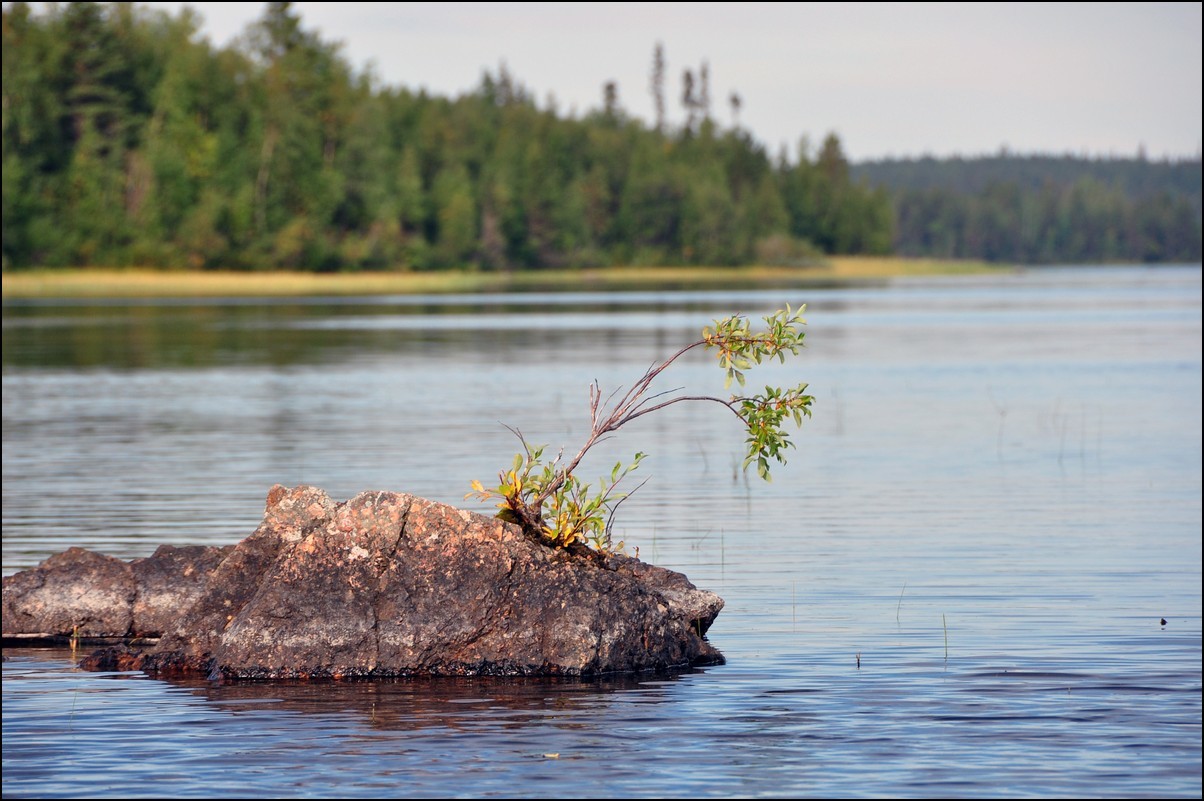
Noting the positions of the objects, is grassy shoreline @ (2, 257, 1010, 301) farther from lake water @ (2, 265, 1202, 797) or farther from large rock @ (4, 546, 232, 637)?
large rock @ (4, 546, 232, 637)

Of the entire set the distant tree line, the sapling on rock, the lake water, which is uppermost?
the distant tree line

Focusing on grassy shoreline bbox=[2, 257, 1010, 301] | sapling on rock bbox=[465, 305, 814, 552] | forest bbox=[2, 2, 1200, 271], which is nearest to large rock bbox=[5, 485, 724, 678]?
sapling on rock bbox=[465, 305, 814, 552]

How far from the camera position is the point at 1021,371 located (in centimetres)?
4453

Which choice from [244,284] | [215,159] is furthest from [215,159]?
[244,284]

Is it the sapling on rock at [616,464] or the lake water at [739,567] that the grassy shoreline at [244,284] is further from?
the sapling on rock at [616,464]

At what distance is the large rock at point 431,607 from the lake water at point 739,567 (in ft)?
0.97

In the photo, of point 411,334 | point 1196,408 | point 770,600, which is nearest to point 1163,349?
point 1196,408

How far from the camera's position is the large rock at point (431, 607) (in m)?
12.5

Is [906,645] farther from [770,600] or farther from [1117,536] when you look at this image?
[1117,536]

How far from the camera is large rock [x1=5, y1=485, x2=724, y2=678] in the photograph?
1253 centimetres

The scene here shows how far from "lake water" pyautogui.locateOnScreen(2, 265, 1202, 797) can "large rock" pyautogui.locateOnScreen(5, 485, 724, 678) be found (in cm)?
30

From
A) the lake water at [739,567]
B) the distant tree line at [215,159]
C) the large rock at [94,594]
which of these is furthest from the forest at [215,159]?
the large rock at [94,594]

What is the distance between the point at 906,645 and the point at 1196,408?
74.6 ft

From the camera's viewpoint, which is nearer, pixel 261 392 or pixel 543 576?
pixel 543 576
